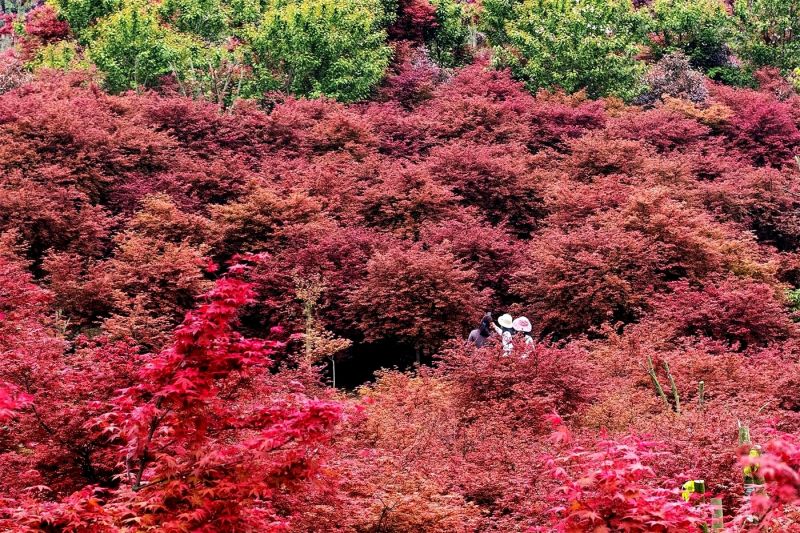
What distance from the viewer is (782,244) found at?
2147 centimetres

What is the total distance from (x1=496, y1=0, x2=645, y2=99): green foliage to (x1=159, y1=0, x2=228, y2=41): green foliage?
38.5 ft

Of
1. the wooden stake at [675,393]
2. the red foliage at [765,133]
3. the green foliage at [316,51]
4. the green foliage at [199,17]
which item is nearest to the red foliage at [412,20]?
the green foliage at [316,51]

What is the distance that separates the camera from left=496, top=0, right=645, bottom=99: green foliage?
3136 centimetres

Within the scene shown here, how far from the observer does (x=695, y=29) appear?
117 feet

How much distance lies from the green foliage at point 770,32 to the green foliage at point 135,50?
75.1 feet

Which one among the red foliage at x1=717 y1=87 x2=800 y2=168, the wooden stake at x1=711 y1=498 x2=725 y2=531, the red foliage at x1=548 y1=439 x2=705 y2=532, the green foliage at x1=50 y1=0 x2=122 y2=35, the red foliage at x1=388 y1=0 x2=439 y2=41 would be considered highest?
the red foliage at x1=548 y1=439 x2=705 y2=532

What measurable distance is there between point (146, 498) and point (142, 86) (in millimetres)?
26536

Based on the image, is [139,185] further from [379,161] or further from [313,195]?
[379,161]

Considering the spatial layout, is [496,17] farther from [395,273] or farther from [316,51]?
[395,273]

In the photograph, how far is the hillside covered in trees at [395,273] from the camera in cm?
519

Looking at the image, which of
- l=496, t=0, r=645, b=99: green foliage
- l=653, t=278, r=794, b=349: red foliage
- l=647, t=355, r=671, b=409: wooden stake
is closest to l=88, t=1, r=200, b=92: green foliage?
l=496, t=0, r=645, b=99: green foliage

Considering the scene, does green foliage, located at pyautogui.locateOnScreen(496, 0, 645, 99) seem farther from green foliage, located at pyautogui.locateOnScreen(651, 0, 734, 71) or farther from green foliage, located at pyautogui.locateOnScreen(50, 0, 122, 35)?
green foliage, located at pyautogui.locateOnScreen(50, 0, 122, 35)

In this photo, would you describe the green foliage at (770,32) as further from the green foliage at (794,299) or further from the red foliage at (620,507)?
the red foliage at (620,507)

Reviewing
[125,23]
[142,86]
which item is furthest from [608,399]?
[125,23]
